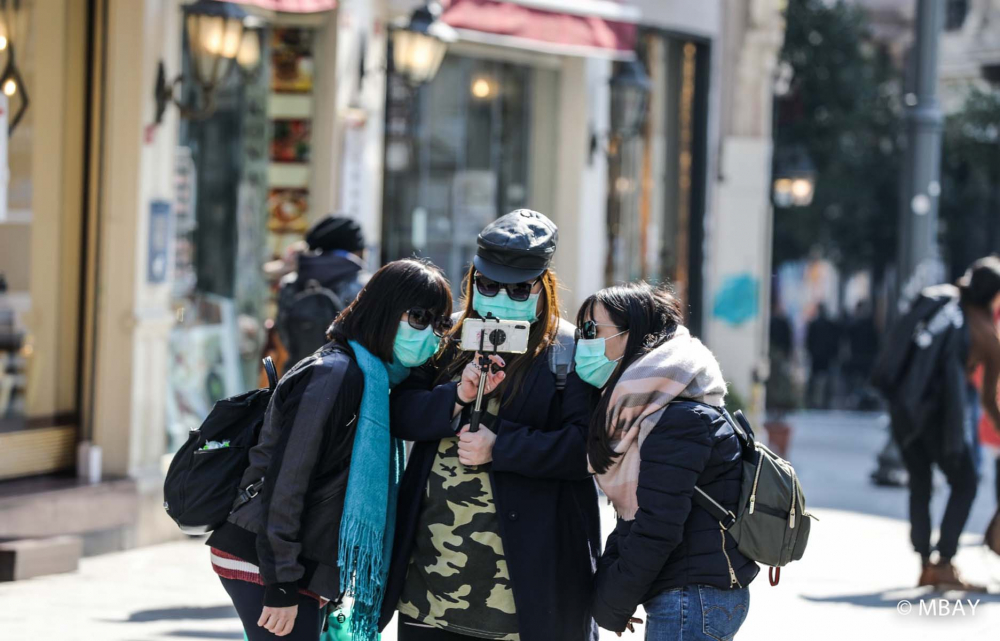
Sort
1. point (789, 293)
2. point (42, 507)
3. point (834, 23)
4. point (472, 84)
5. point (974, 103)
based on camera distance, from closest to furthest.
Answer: point (42, 507) → point (472, 84) → point (834, 23) → point (974, 103) → point (789, 293)

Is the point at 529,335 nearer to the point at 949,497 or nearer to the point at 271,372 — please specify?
the point at 271,372

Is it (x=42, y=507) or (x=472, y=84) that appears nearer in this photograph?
(x=42, y=507)

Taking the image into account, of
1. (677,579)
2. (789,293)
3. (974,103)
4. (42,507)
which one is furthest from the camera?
(789,293)

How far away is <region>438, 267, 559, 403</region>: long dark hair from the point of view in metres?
3.65

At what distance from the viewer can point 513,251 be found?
358cm

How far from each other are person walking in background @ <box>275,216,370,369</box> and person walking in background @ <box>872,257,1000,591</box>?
326 centimetres

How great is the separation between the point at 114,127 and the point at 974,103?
20.6 metres

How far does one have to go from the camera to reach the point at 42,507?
297 inches

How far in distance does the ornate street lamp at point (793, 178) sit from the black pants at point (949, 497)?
1312cm

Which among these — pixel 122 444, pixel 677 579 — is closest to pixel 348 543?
pixel 677 579

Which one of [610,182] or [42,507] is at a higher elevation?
[610,182]

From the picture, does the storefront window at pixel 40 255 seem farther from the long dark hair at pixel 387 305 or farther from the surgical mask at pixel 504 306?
the surgical mask at pixel 504 306

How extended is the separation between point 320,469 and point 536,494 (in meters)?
0.57

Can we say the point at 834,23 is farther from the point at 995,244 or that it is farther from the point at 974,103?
the point at 995,244
